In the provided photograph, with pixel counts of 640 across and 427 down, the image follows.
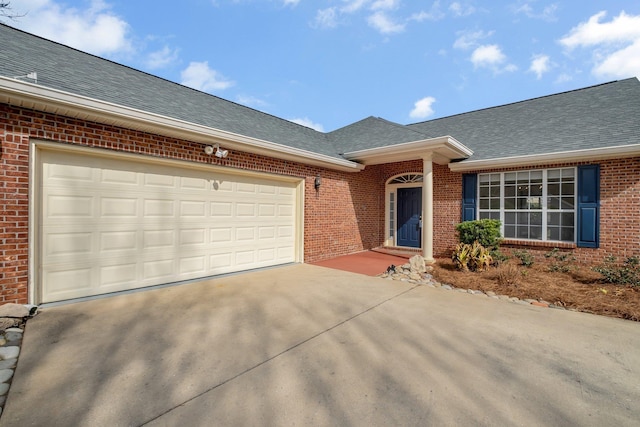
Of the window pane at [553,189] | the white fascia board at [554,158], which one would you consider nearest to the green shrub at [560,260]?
the window pane at [553,189]

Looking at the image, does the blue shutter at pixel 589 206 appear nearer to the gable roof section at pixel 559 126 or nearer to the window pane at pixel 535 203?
the gable roof section at pixel 559 126

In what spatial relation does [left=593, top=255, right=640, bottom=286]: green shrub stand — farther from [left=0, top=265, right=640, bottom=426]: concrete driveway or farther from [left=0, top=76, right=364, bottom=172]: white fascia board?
[left=0, top=76, right=364, bottom=172]: white fascia board

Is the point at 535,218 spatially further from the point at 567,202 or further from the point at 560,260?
the point at 560,260

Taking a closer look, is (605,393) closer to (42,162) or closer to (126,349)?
(126,349)

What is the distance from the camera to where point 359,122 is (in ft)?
37.0

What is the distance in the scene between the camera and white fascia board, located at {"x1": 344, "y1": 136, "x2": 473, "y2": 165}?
6780 millimetres

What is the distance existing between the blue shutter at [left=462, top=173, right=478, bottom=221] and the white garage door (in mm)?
5622

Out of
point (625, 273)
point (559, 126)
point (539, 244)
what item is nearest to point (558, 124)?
point (559, 126)

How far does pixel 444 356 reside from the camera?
2822 millimetres

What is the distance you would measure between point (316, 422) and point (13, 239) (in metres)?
4.51

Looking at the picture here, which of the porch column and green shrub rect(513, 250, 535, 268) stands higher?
the porch column

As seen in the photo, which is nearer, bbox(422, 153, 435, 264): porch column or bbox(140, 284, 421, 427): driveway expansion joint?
bbox(140, 284, 421, 427): driveway expansion joint

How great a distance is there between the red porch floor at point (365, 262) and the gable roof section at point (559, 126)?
10.9 feet

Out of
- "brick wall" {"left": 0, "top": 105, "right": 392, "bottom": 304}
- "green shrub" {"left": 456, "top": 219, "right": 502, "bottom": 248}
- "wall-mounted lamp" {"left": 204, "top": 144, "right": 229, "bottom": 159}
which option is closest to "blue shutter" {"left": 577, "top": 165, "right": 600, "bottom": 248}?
"green shrub" {"left": 456, "top": 219, "right": 502, "bottom": 248}
